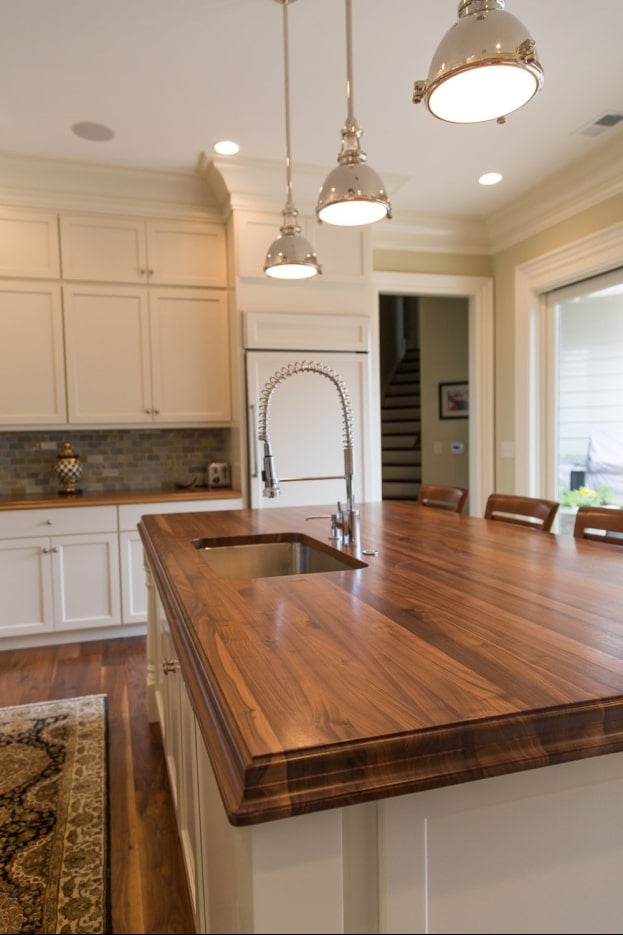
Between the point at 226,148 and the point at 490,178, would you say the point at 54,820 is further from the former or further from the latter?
the point at 490,178

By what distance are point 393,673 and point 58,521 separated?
120 inches

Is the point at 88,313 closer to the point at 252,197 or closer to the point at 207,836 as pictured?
the point at 252,197

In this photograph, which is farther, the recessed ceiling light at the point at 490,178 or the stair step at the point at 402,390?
the stair step at the point at 402,390

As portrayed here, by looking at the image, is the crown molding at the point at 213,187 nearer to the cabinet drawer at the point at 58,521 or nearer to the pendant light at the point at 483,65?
the cabinet drawer at the point at 58,521

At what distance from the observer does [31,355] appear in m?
3.57

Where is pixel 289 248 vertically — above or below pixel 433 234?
below

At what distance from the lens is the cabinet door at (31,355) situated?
3.53 meters

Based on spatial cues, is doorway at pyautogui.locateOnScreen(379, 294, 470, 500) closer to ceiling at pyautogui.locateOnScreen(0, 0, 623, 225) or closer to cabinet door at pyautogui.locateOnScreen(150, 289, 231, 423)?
ceiling at pyautogui.locateOnScreen(0, 0, 623, 225)

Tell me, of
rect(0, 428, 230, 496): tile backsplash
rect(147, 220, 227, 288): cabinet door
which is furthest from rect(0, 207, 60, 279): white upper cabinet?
rect(0, 428, 230, 496): tile backsplash

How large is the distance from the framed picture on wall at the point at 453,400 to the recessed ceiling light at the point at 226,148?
9.78 ft

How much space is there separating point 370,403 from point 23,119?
2.43 m

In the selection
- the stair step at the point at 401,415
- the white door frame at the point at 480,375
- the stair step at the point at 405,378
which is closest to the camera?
the white door frame at the point at 480,375

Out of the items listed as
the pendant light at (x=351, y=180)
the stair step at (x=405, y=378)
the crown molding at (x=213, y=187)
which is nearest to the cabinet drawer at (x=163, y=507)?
the crown molding at (x=213, y=187)

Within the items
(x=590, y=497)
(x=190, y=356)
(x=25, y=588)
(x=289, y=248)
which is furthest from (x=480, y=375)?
(x=25, y=588)
